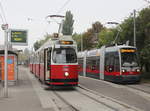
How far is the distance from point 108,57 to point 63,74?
7.16 metres

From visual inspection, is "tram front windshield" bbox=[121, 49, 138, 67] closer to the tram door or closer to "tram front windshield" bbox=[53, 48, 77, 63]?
"tram front windshield" bbox=[53, 48, 77, 63]

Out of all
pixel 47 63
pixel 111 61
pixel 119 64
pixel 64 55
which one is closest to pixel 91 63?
pixel 111 61

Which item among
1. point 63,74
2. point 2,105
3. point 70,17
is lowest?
point 2,105

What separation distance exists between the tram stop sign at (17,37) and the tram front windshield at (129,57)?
7694 mm

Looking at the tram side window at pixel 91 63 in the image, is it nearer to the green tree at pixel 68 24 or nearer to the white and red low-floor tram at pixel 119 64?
the white and red low-floor tram at pixel 119 64

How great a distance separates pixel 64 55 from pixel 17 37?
295 cm

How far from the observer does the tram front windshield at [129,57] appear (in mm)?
20983

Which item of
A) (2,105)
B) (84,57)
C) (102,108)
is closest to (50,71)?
(2,105)

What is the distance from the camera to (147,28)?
25.5 metres

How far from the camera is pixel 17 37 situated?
1644cm

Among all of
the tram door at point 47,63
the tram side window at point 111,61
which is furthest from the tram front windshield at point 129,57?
the tram door at point 47,63

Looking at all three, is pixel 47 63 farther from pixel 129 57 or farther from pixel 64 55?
pixel 129 57

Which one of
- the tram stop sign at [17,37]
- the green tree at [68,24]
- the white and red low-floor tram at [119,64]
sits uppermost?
the green tree at [68,24]

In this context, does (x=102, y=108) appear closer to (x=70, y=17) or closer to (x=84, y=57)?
(x=84, y=57)
